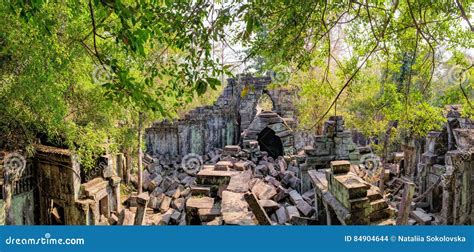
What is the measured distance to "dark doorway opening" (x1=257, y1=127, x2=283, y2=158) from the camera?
52.6 ft

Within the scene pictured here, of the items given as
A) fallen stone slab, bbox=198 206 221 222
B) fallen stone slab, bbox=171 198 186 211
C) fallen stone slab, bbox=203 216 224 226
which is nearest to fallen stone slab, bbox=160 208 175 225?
fallen stone slab, bbox=171 198 186 211

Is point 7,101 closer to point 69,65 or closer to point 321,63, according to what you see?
point 69,65

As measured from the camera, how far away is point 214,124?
1834cm

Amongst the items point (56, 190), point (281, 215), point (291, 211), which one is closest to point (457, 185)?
point (291, 211)

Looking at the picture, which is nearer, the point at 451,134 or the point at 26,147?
the point at 26,147

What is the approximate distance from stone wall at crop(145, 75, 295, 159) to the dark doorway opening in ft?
3.69

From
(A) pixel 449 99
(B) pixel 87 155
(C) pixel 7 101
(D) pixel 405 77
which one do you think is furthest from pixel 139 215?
(D) pixel 405 77

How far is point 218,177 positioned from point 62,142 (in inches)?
190

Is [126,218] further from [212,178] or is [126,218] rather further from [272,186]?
[212,178]

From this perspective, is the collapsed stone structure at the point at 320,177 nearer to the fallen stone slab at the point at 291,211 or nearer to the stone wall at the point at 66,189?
the fallen stone slab at the point at 291,211

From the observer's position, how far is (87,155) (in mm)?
8109

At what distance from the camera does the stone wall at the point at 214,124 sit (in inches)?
674

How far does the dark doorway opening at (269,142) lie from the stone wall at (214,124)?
1126 mm

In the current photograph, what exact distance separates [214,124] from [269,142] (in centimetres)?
361
